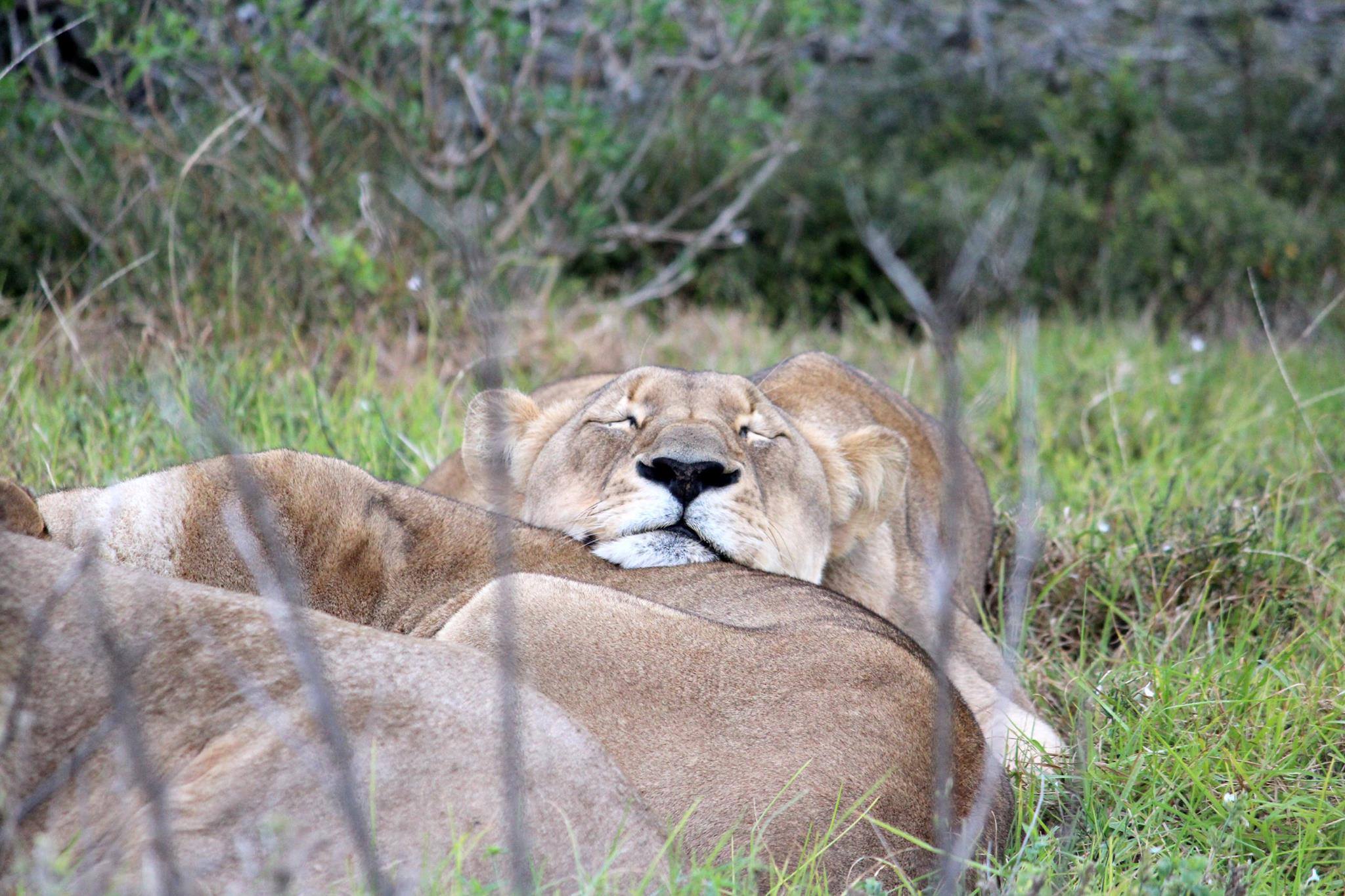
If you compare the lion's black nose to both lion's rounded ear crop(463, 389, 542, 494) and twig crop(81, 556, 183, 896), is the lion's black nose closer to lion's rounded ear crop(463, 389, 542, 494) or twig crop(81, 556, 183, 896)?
lion's rounded ear crop(463, 389, 542, 494)

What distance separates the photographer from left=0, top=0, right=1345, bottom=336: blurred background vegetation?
6.03 m

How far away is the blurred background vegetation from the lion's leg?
899mm

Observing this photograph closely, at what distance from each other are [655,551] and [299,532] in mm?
759

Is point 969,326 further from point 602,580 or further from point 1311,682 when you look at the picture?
point 602,580

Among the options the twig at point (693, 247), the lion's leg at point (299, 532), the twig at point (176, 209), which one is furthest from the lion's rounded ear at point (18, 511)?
the twig at point (693, 247)

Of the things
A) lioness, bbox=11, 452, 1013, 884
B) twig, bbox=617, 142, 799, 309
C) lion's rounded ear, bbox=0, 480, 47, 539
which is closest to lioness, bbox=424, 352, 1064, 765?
lioness, bbox=11, 452, 1013, 884

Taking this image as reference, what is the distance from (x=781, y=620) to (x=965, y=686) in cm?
84

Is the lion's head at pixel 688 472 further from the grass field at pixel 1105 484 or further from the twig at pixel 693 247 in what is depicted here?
the twig at pixel 693 247

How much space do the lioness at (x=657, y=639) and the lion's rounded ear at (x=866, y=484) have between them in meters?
0.77

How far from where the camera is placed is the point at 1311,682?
135 inches

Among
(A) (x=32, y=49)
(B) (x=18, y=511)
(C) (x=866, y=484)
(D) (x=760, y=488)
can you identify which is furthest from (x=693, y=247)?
(B) (x=18, y=511)

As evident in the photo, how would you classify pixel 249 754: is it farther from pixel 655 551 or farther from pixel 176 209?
pixel 176 209

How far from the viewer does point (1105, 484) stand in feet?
16.4

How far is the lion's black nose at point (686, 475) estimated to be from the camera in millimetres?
3258
